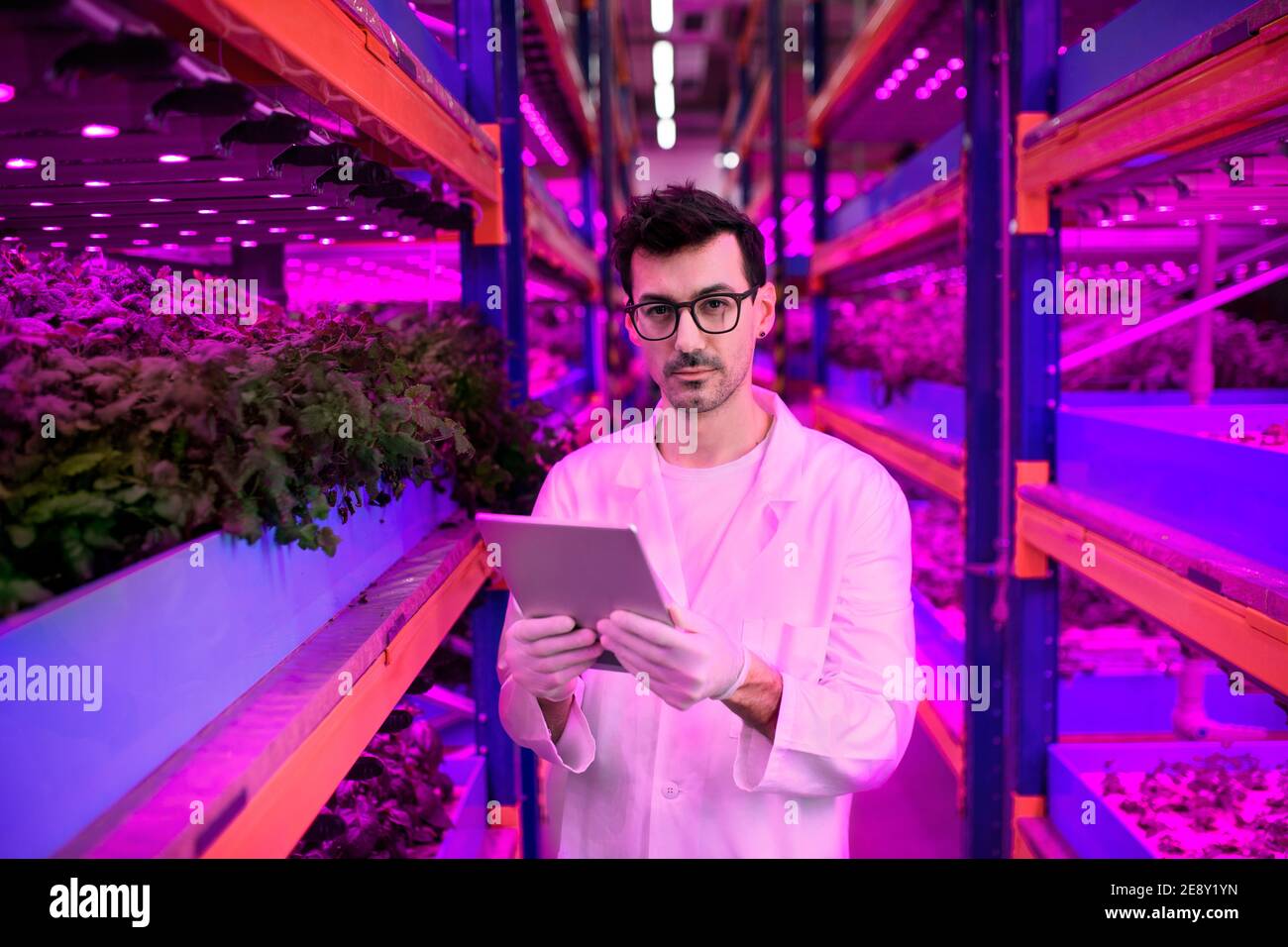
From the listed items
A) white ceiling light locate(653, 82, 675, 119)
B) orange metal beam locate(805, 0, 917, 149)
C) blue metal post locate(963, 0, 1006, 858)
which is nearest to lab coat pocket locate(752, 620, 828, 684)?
blue metal post locate(963, 0, 1006, 858)

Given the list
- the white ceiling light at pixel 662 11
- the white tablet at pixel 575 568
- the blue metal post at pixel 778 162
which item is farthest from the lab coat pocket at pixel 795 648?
the white ceiling light at pixel 662 11

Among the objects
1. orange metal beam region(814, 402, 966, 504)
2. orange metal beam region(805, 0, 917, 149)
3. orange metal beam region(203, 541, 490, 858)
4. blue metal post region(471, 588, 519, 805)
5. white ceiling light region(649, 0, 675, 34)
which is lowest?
blue metal post region(471, 588, 519, 805)

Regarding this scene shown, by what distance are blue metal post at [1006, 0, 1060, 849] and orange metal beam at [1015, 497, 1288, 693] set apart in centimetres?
22

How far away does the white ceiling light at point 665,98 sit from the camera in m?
12.8

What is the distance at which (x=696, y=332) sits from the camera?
71.4 inches

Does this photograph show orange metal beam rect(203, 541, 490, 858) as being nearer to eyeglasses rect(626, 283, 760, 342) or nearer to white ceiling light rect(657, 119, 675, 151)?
eyeglasses rect(626, 283, 760, 342)

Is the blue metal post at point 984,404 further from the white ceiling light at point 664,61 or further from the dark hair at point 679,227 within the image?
the white ceiling light at point 664,61

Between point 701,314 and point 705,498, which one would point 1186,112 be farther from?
point 705,498

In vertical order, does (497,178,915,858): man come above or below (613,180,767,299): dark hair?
below

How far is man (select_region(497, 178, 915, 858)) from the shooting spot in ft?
5.84
